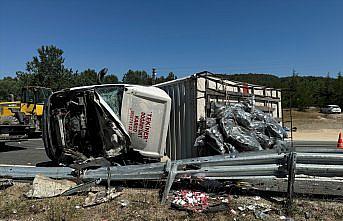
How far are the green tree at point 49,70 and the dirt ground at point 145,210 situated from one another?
39484 mm

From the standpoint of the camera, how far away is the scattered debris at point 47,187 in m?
4.96

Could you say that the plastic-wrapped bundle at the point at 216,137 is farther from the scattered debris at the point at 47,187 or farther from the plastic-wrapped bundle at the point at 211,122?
Result: the scattered debris at the point at 47,187

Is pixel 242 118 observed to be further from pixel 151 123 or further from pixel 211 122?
pixel 151 123

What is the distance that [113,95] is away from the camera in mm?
6215

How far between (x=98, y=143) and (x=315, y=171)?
4232mm

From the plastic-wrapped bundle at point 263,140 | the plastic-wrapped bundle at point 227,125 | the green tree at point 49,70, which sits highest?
the green tree at point 49,70

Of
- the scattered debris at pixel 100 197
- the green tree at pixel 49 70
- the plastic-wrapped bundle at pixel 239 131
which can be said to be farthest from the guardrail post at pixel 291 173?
the green tree at pixel 49 70

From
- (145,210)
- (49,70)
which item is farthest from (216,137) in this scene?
(49,70)

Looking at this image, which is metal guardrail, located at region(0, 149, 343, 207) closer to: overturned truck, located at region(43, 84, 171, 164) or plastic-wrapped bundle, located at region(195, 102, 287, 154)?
overturned truck, located at region(43, 84, 171, 164)

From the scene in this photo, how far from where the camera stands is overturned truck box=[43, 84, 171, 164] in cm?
611

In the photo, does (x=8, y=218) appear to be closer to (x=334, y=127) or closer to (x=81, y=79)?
(x=334, y=127)

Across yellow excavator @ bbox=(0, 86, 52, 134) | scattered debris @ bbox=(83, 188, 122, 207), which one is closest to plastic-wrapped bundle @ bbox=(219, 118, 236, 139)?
scattered debris @ bbox=(83, 188, 122, 207)

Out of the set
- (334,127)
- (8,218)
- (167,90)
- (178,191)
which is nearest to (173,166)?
(178,191)

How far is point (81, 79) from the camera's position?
49.8 meters
